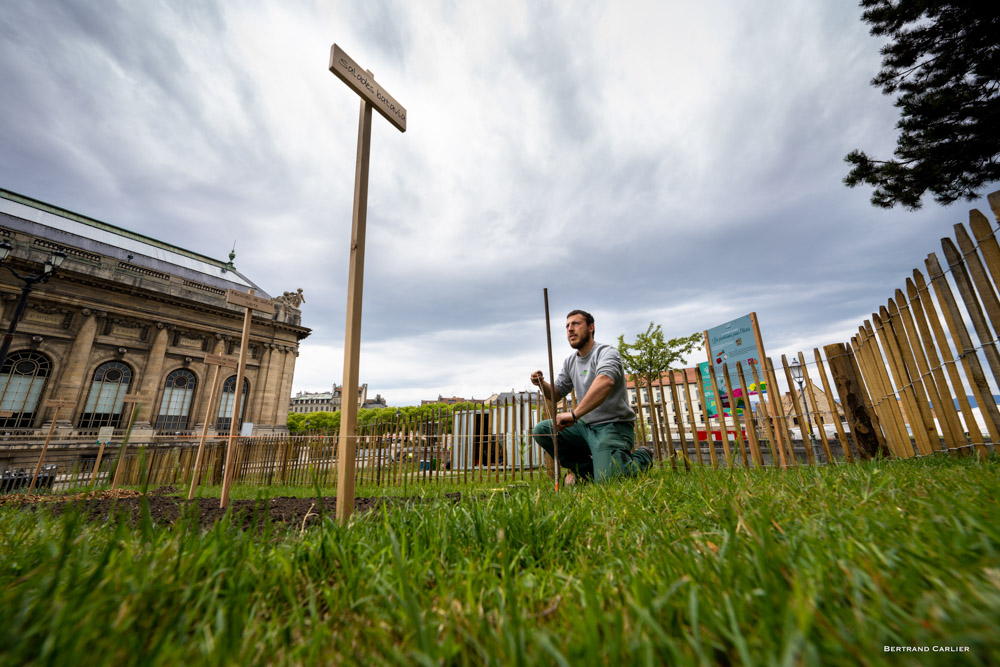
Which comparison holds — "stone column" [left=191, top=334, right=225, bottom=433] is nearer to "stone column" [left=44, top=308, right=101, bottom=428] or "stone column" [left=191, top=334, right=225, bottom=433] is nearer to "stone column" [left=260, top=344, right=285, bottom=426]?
"stone column" [left=260, top=344, right=285, bottom=426]

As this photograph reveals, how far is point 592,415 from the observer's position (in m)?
4.76

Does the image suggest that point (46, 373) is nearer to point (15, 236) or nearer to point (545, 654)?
point (15, 236)

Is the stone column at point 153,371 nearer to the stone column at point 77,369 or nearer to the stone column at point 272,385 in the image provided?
the stone column at point 77,369

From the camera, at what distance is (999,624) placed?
724mm

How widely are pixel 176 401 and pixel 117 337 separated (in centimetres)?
680

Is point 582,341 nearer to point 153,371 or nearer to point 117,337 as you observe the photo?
point 153,371

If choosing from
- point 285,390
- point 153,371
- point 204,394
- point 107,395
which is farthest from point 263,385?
point 107,395

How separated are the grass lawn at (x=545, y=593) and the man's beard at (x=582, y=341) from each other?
3.42m

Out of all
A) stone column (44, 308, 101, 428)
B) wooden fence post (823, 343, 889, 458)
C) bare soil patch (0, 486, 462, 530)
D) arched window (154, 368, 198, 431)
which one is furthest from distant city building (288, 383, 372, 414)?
wooden fence post (823, 343, 889, 458)

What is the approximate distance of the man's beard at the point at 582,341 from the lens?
5270 millimetres

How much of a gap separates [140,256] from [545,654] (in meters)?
54.7

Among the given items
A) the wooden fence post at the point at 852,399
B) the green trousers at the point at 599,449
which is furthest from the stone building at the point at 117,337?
the wooden fence post at the point at 852,399

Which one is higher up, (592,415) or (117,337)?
(117,337)

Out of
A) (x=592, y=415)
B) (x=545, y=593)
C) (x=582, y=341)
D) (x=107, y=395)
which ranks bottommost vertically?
(x=545, y=593)
